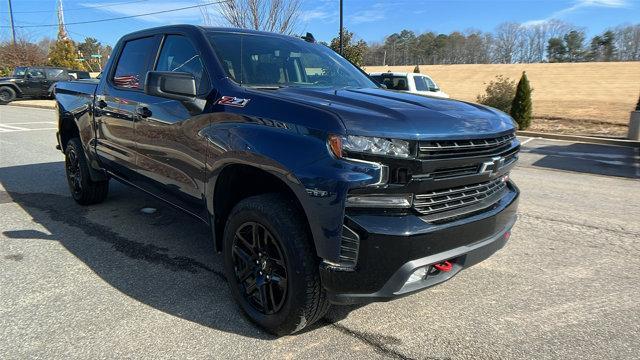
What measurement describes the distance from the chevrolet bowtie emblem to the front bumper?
287 mm

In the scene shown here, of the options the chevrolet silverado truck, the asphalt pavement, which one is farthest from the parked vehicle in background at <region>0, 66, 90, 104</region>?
the chevrolet silverado truck

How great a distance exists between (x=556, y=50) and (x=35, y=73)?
363 feet

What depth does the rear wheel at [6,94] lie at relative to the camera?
2527cm

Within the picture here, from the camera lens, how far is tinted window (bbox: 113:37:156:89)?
414cm

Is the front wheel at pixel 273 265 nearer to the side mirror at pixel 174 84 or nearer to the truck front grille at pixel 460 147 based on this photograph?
the truck front grille at pixel 460 147

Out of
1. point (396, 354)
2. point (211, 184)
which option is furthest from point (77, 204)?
point (396, 354)

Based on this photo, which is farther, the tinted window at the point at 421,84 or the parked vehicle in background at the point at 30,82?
the parked vehicle in background at the point at 30,82

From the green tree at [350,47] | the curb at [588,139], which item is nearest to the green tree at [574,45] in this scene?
the green tree at [350,47]

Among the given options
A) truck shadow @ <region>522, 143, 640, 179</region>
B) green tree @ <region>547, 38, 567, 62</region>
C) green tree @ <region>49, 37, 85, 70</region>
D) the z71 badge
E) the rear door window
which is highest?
green tree @ <region>547, 38, 567, 62</region>

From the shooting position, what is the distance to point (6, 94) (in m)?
25.5

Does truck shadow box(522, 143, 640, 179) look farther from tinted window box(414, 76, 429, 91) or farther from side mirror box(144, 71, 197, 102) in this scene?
side mirror box(144, 71, 197, 102)

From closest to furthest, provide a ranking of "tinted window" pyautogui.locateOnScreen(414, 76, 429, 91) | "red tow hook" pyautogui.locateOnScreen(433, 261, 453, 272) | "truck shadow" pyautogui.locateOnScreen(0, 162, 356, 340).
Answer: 1. "red tow hook" pyautogui.locateOnScreen(433, 261, 453, 272)
2. "truck shadow" pyautogui.locateOnScreen(0, 162, 356, 340)
3. "tinted window" pyautogui.locateOnScreen(414, 76, 429, 91)

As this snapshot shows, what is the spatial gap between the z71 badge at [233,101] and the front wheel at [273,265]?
23.2 inches

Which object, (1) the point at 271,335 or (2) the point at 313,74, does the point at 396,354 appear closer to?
(1) the point at 271,335
